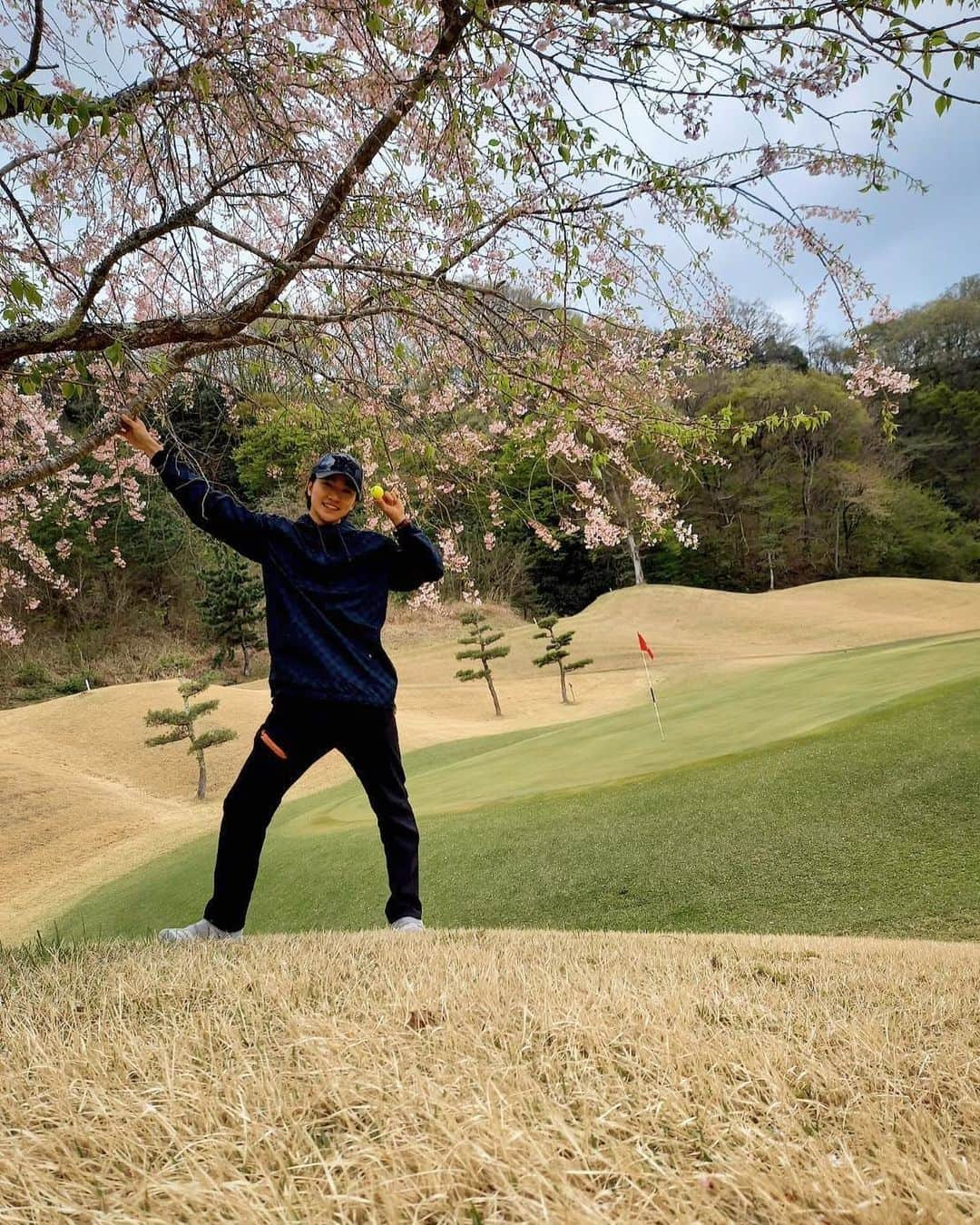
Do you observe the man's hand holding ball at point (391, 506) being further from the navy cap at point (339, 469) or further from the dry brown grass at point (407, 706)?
the dry brown grass at point (407, 706)

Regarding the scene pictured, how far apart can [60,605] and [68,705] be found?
9.20 metres

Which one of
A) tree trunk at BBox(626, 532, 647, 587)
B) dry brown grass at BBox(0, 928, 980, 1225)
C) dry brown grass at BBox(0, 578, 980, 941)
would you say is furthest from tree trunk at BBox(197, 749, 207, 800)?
tree trunk at BBox(626, 532, 647, 587)

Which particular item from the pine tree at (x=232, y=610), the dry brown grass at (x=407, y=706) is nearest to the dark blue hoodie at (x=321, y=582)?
the dry brown grass at (x=407, y=706)

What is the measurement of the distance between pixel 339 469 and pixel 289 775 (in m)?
1.13

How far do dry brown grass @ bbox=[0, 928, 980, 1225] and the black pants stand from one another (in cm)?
79

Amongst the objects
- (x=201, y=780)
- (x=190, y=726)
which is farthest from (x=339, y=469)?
(x=201, y=780)

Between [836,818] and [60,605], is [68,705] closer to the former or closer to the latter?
[60,605]

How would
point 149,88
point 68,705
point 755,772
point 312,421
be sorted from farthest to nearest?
point 68,705 < point 755,772 < point 312,421 < point 149,88

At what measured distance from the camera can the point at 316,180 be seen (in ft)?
9.93

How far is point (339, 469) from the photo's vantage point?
2869 mm

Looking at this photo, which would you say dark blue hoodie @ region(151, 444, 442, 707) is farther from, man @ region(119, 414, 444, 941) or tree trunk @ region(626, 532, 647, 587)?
tree trunk @ region(626, 532, 647, 587)

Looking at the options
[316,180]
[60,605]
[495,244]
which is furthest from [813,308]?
[60,605]

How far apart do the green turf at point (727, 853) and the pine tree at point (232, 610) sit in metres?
15.2

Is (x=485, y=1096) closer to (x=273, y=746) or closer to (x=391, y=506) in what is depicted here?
(x=273, y=746)
